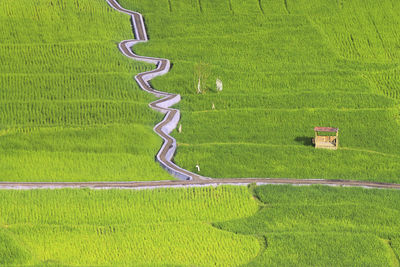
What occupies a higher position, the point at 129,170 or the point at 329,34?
the point at 329,34

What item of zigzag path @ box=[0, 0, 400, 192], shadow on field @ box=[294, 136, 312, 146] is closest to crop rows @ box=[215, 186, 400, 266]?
zigzag path @ box=[0, 0, 400, 192]

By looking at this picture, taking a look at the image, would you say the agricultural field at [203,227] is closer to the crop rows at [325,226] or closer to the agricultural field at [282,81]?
the crop rows at [325,226]

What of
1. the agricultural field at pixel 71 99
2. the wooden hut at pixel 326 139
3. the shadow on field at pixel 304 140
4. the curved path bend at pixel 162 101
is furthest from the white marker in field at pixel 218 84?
the wooden hut at pixel 326 139

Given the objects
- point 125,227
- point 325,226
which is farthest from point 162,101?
point 325,226

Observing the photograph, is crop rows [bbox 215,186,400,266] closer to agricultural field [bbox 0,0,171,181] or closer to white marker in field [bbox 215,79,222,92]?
agricultural field [bbox 0,0,171,181]

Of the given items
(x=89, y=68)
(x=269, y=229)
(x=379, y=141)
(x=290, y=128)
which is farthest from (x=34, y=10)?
(x=269, y=229)

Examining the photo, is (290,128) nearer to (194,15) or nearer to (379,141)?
(379,141)

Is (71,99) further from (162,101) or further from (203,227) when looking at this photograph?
(203,227)

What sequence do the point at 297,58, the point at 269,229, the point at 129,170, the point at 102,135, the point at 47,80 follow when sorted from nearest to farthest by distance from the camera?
1. the point at 269,229
2. the point at 129,170
3. the point at 102,135
4. the point at 47,80
5. the point at 297,58
